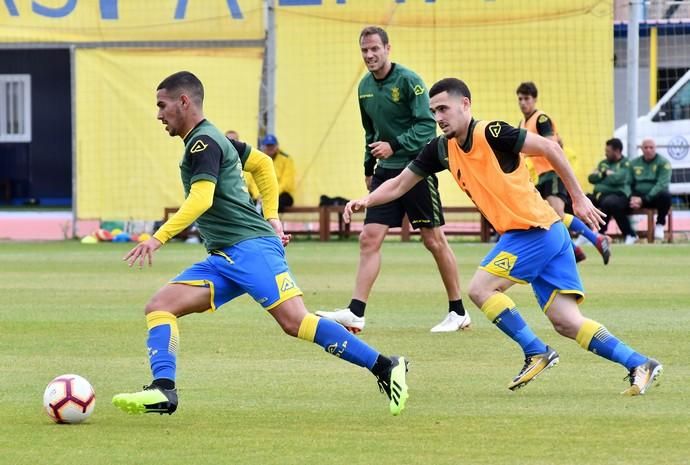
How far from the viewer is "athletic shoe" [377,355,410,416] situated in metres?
7.04

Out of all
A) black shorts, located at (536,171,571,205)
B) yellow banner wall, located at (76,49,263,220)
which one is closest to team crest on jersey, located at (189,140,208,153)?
black shorts, located at (536,171,571,205)

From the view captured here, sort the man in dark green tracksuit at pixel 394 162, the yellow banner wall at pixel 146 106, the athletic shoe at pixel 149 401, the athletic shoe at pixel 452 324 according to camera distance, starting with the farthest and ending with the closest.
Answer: the yellow banner wall at pixel 146 106 < the man in dark green tracksuit at pixel 394 162 < the athletic shoe at pixel 452 324 < the athletic shoe at pixel 149 401

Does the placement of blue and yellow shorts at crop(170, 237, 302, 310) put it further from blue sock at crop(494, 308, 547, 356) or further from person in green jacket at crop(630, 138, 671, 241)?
person in green jacket at crop(630, 138, 671, 241)

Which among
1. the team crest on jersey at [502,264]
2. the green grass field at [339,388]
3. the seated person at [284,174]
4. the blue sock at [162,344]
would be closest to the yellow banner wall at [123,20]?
the seated person at [284,174]

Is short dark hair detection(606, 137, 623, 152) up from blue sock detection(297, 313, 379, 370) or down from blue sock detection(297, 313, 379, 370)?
up

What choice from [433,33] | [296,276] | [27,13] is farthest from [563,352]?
[27,13]

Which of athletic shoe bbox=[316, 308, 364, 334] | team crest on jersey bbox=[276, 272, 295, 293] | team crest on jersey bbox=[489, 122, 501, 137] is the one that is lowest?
athletic shoe bbox=[316, 308, 364, 334]

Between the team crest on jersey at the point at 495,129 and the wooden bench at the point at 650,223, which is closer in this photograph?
the team crest on jersey at the point at 495,129

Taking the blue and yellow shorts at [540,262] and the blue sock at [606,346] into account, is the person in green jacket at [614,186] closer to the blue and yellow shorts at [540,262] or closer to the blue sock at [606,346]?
the blue and yellow shorts at [540,262]

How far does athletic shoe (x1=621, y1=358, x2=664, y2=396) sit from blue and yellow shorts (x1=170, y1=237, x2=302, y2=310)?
189 cm

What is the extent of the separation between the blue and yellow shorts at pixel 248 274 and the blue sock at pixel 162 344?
242mm

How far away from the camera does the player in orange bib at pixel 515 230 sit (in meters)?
7.77

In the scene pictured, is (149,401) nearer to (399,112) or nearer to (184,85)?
(184,85)

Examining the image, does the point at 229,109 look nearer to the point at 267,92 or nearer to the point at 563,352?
the point at 267,92
